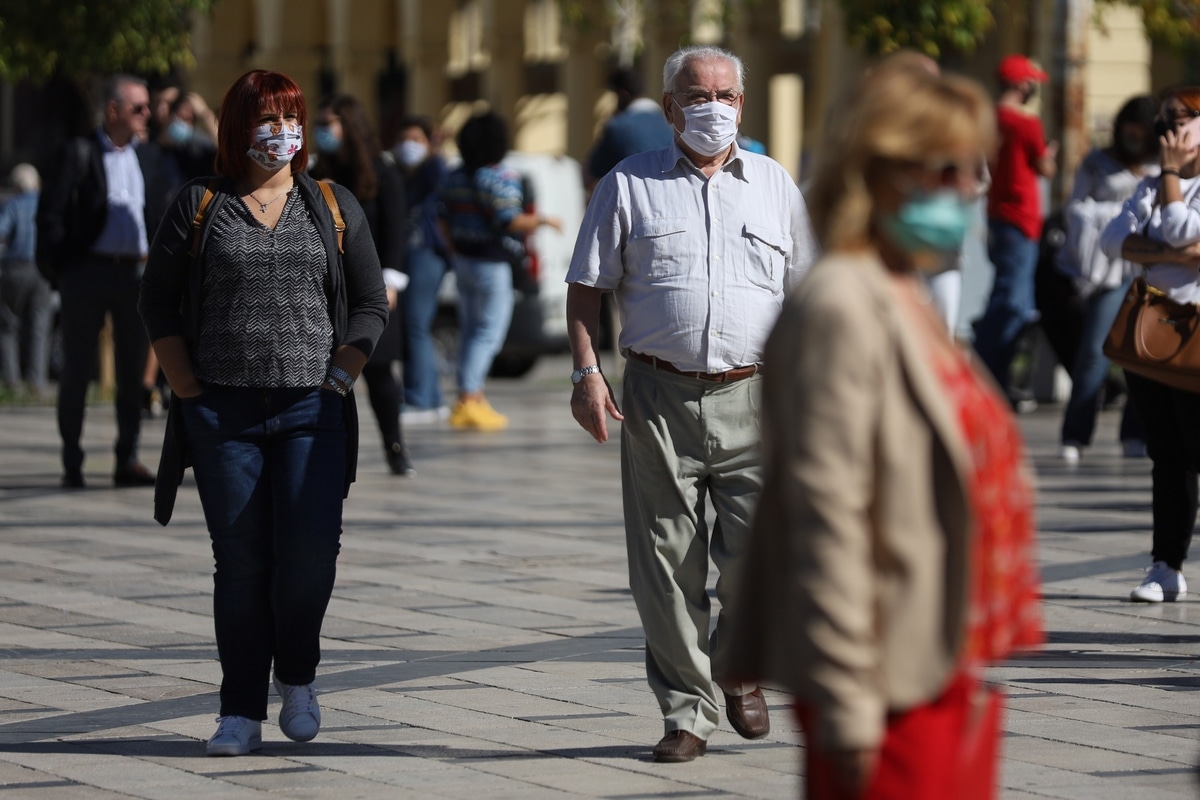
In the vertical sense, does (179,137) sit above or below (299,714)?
above

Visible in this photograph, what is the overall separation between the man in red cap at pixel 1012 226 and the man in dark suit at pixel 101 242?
5.40m

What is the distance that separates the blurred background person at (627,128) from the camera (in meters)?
13.0

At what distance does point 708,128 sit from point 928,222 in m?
2.46

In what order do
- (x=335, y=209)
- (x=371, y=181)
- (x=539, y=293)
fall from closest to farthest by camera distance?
(x=335, y=209) < (x=371, y=181) < (x=539, y=293)

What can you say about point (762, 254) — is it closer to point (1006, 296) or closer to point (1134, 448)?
point (1134, 448)

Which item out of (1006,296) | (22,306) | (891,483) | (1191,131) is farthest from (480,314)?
(891,483)

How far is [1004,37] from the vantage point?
104 feet

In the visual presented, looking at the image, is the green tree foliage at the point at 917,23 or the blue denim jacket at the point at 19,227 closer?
the green tree foliage at the point at 917,23

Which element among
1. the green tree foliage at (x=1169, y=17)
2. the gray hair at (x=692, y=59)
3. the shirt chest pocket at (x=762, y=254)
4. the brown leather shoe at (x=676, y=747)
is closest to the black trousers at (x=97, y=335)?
the gray hair at (x=692, y=59)

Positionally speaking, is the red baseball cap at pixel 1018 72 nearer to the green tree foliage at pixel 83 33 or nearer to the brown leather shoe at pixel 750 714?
the green tree foliage at pixel 83 33

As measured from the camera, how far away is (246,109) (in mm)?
5676

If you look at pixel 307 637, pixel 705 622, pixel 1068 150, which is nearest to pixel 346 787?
pixel 307 637

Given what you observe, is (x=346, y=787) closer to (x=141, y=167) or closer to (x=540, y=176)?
(x=141, y=167)

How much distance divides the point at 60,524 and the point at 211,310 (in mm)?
4836
